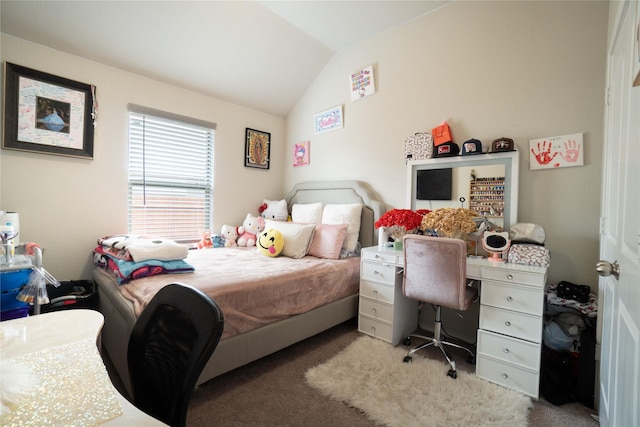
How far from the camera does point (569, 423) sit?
4.77 feet

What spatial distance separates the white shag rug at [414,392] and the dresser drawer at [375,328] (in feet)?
0.58

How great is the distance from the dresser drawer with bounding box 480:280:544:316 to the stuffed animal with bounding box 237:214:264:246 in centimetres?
237

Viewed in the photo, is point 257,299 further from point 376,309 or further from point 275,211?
point 275,211

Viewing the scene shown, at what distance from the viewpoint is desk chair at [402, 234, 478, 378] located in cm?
174

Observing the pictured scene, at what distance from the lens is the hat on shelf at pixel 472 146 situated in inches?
86.1

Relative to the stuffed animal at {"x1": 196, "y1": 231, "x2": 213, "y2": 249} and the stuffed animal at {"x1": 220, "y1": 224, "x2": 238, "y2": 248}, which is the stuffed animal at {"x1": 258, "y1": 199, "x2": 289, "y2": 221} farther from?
the stuffed animal at {"x1": 196, "y1": 231, "x2": 213, "y2": 249}

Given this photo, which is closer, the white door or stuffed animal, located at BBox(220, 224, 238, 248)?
the white door

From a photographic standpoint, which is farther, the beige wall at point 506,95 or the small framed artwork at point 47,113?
the small framed artwork at point 47,113

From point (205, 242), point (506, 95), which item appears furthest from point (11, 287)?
point (506, 95)

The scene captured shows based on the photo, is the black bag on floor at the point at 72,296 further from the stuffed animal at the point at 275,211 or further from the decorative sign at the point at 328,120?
the decorative sign at the point at 328,120

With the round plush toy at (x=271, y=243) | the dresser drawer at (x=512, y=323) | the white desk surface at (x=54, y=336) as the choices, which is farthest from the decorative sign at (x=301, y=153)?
the white desk surface at (x=54, y=336)

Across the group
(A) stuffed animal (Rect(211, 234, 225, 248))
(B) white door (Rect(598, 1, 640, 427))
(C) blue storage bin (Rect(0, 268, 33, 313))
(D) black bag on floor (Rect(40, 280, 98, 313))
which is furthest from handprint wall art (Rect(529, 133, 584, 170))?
(D) black bag on floor (Rect(40, 280, 98, 313))

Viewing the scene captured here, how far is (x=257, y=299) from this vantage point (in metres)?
1.81

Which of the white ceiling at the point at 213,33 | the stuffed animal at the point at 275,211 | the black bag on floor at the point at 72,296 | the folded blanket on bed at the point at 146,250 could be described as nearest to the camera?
the folded blanket on bed at the point at 146,250
